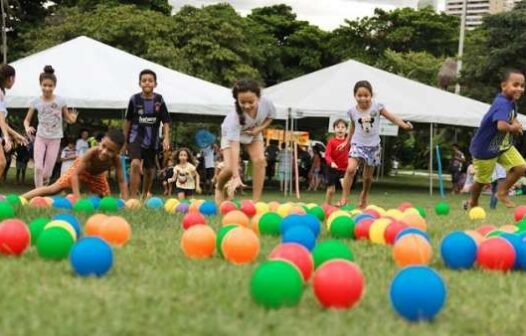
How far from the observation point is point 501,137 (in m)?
8.37

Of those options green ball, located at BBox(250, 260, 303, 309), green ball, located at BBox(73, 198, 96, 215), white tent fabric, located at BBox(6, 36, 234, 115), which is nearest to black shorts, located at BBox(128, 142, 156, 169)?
green ball, located at BBox(73, 198, 96, 215)

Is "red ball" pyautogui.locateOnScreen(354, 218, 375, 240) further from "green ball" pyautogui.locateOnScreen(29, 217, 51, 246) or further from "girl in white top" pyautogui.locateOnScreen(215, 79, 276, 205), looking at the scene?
"girl in white top" pyautogui.locateOnScreen(215, 79, 276, 205)

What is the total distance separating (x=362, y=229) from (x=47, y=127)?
17.7ft

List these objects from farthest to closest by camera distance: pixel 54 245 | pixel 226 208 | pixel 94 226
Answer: pixel 226 208 < pixel 94 226 < pixel 54 245

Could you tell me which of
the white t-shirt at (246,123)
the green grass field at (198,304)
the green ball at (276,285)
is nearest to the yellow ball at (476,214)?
the white t-shirt at (246,123)

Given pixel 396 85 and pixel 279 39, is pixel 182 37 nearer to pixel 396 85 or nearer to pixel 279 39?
pixel 279 39

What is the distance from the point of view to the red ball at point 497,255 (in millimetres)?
4004

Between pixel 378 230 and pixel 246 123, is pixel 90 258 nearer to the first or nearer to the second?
pixel 378 230

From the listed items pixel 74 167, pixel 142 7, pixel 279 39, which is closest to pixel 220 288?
pixel 74 167

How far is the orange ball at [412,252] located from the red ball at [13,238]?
81.3 inches

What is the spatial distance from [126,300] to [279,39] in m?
41.0

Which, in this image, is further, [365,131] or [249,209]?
[365,131]

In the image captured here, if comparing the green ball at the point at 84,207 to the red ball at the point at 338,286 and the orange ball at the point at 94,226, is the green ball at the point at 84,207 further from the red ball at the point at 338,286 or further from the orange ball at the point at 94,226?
the red ball at the point at 338,286

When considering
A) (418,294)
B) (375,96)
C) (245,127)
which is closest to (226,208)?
(245,127)
